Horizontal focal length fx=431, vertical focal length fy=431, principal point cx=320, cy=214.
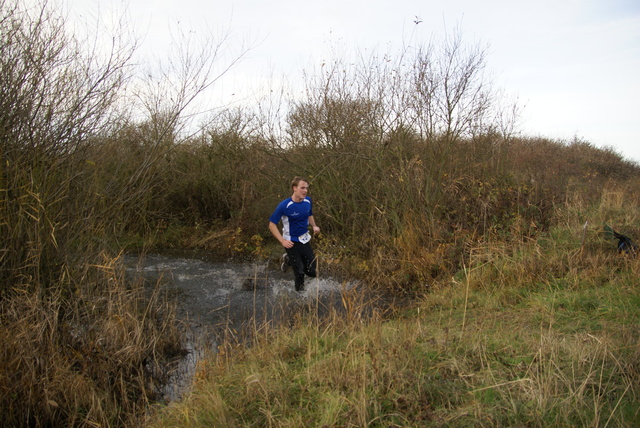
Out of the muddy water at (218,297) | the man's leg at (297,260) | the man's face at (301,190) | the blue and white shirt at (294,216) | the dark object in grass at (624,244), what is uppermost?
the man's face at (301,190)

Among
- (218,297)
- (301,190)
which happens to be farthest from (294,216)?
(218,297)

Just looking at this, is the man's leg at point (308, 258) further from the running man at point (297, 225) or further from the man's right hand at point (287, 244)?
the man's right hand at point (287, 244)

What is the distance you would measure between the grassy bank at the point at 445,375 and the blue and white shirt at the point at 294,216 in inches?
84.5

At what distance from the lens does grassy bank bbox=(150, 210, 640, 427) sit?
2.80 metres

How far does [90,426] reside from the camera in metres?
3.49

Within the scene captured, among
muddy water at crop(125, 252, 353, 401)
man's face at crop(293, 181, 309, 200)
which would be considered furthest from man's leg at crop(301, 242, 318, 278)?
man's face at crop(293, 181, 309, 200)

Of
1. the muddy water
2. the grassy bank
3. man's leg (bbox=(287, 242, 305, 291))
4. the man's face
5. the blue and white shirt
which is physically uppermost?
the man's face

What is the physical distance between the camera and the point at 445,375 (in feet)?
10.9

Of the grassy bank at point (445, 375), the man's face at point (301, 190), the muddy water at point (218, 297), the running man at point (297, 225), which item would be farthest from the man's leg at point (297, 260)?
the grassy bank at point (445, 375)

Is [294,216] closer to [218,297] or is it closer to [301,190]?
[301,190]

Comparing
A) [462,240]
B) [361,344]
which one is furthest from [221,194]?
[361,344]

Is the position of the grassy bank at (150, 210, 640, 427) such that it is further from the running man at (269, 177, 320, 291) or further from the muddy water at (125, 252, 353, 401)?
the running man at (269, 177, 320, 291)

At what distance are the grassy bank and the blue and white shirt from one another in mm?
2148

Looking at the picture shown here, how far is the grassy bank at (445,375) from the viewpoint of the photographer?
110 inches
